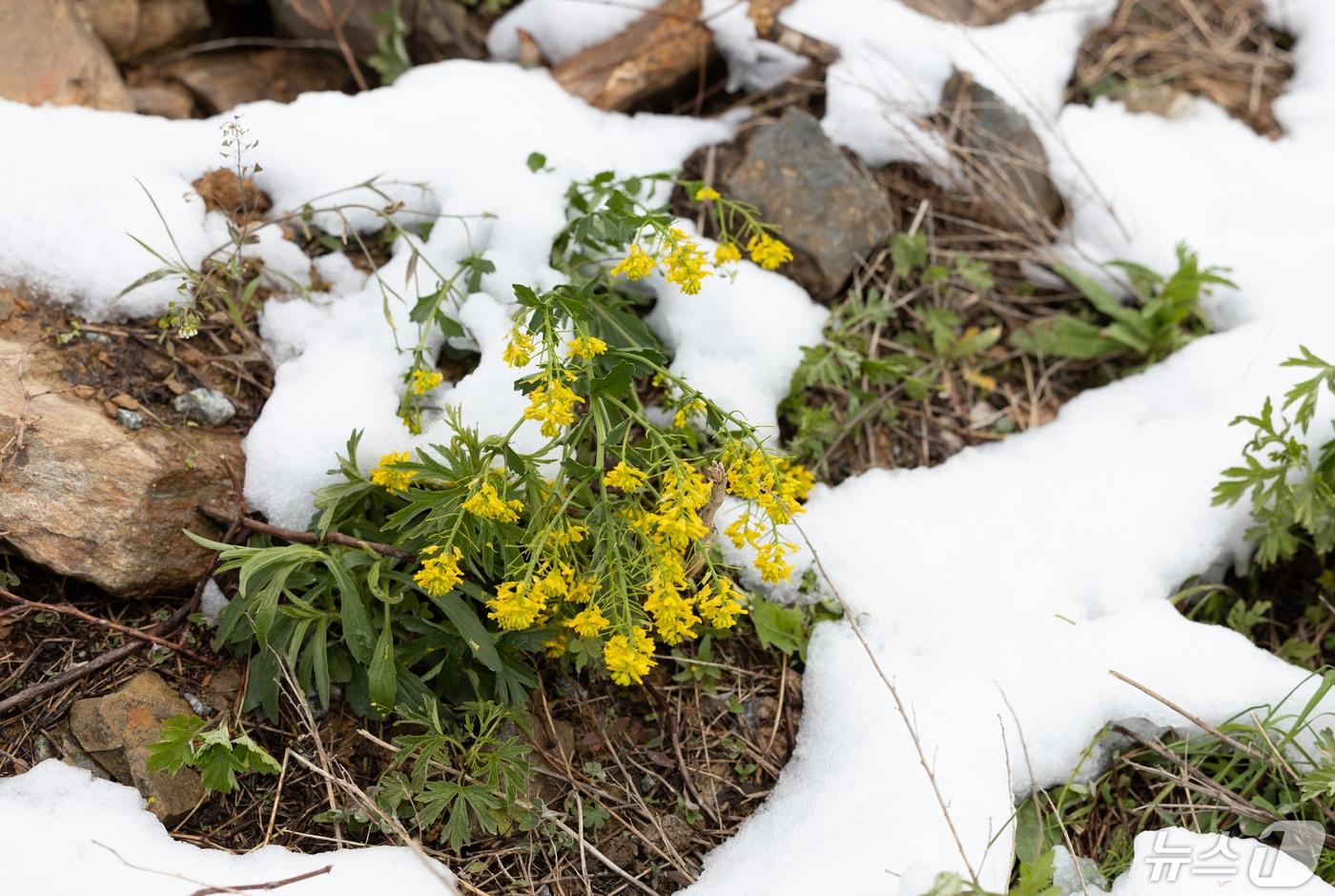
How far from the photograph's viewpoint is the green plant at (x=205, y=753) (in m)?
2.06

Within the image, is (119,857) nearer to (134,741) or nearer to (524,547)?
(134,741)

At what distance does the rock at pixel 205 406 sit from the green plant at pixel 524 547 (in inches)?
15.3

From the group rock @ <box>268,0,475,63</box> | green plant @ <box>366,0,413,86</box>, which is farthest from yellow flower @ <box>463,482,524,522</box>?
rock @ <box>268,0,475,63</box>

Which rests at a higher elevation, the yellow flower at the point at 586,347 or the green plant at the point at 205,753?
the yellow flower at the point at 586,347

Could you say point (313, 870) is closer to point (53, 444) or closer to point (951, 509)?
point (53, 444)

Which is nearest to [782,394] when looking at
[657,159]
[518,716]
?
[657,159]

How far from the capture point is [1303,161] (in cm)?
376

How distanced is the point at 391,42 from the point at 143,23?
2.86ft

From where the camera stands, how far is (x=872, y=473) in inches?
118

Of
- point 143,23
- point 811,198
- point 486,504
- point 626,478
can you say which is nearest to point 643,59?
point 811,198

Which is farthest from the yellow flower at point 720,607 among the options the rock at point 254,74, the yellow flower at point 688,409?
the rock at point 254,74

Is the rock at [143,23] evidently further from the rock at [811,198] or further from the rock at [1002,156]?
the rock at [1002,156]

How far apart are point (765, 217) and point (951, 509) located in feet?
3.55

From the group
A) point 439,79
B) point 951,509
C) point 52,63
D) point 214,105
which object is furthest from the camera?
point 214,105
